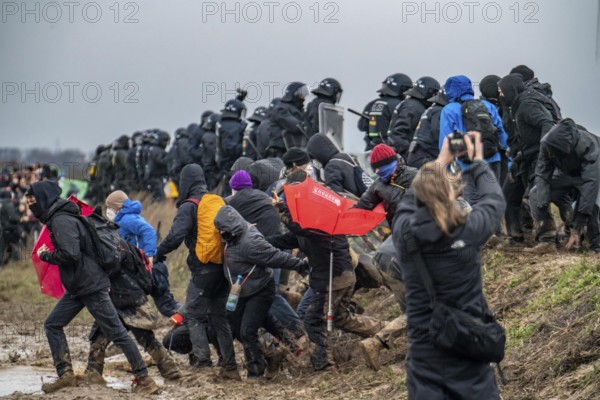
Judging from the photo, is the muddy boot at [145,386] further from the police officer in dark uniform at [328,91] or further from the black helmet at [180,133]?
the black helmet at [180,133]

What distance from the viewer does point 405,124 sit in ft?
49.9

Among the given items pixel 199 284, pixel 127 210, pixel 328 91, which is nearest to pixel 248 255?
pixel 199 284

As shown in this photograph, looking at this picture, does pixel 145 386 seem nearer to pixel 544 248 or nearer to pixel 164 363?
pixel 164 363

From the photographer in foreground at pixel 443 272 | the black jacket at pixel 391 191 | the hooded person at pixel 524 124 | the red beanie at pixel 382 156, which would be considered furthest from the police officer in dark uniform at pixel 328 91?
the photographer in foreground at pixel 443 272

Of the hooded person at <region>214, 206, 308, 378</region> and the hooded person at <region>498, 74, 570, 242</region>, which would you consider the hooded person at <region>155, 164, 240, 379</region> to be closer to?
the hooded person at <region>214, 206, 308, 378</region>

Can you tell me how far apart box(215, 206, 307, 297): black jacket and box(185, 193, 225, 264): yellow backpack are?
356 millimetres

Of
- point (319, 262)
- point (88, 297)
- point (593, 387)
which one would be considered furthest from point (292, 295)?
point (593, 387)

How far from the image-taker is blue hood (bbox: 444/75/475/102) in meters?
13.4

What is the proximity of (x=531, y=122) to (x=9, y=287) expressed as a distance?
12641mm

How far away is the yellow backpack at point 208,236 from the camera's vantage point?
475 inches

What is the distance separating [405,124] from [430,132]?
1254 millimetres

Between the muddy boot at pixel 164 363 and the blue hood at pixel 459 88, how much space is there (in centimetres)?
440

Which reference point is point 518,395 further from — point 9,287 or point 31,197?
point 9,287

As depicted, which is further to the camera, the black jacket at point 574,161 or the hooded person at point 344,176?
the black jacket at point 574,161
